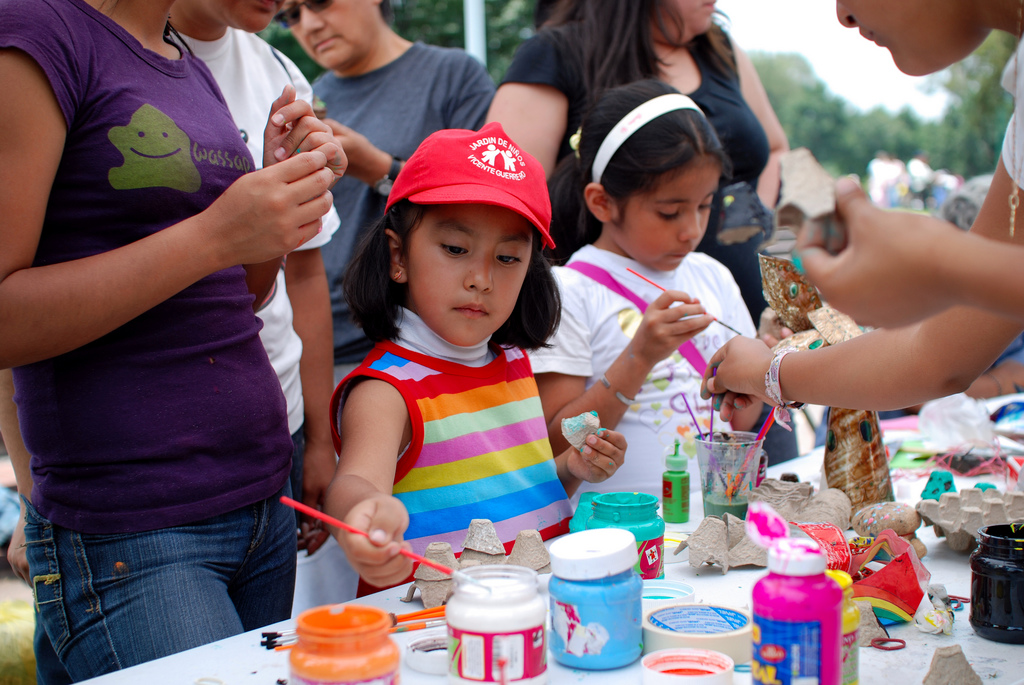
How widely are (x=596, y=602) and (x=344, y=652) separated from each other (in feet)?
1.06

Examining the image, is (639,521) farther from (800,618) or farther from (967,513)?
(967,513)

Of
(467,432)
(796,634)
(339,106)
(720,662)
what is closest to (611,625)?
(720,662)

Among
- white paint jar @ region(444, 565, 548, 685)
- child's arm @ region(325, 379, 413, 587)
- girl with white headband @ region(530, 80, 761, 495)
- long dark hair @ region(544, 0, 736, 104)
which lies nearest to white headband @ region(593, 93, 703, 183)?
girl with white headband @ region(530, 80, 761, 495)

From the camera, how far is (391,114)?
100 inches

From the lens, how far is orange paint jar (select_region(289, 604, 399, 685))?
78cm

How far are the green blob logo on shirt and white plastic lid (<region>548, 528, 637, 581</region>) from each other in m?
0.81

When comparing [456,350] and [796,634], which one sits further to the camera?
[456,350]

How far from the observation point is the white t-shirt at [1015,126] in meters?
0.98

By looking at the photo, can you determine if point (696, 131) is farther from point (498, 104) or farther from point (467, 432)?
point (467, 432)

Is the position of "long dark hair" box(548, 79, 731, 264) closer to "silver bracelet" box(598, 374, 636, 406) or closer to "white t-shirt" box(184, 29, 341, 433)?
"silver bracelet" box(598, 374, 636, 406)

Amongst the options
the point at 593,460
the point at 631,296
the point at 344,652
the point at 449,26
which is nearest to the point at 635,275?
the point at 631,296

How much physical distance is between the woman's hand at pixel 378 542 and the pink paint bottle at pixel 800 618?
0.43 metres

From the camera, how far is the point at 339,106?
2.67 meters

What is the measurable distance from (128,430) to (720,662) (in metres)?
0.90
